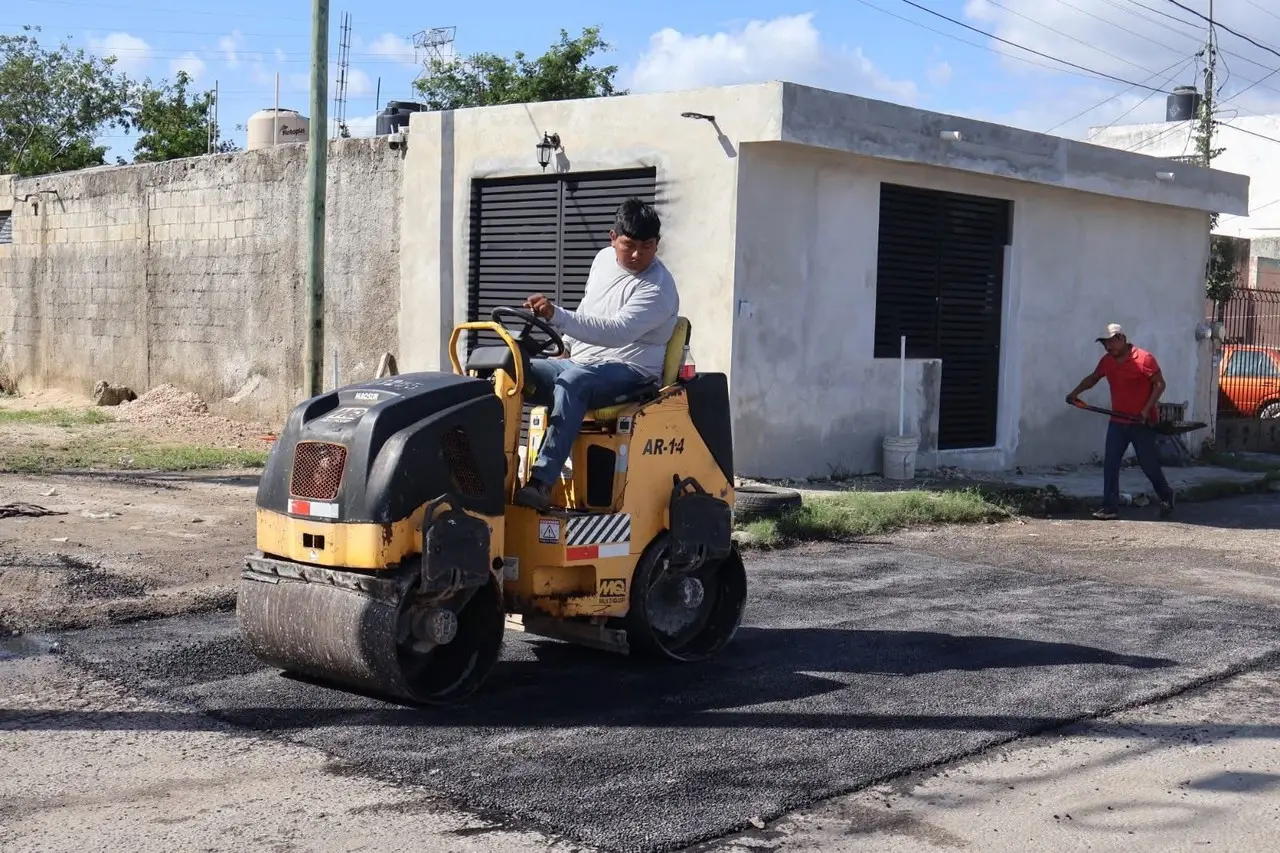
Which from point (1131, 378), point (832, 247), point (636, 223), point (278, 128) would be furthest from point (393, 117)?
point (636, 223)

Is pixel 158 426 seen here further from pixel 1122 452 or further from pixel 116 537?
pixel 1122 452

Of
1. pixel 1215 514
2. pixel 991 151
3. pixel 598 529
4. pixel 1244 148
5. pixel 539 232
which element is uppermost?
pixel 1244 148

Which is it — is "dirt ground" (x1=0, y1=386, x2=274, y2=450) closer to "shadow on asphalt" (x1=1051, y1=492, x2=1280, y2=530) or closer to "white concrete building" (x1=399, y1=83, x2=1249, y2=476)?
"white concrete building" (x1=399, y1=83, x2=1249, y2=476)

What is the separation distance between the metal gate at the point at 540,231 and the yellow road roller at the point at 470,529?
24.3 feet

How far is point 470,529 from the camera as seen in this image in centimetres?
554

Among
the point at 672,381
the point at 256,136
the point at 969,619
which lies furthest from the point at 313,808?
the point at 256,136

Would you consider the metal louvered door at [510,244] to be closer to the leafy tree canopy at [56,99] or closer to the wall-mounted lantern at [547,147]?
the wall-mounted lantern at [547,147]

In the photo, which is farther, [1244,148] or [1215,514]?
[1244,148]

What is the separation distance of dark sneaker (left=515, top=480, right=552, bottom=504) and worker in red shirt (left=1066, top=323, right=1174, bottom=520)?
7986mm

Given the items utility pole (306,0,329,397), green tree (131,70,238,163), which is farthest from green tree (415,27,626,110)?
utility pole (306,0,329,397)

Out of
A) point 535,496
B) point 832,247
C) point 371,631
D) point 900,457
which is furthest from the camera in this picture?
point 900,457

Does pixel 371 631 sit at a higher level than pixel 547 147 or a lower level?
lower

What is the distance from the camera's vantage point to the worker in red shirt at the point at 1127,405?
12594 mm

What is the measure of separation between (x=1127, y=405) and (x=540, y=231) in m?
6.02
